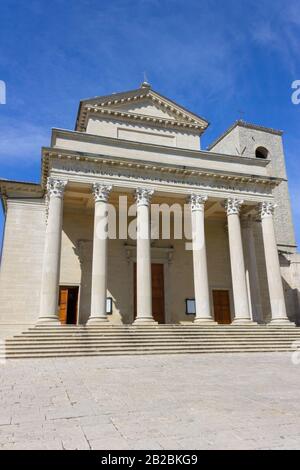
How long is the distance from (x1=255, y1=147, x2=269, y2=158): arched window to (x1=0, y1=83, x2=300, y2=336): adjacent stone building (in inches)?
433

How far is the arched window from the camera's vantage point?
34.5 metres

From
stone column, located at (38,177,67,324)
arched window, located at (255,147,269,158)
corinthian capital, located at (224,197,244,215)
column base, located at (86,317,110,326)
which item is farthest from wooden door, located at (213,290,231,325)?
arched window, located at (255,147,269,158)

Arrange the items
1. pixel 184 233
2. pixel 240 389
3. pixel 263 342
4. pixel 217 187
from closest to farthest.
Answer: pixel 240 389 → pixel 263 342 → pixel 217 187 → pixel 184 233

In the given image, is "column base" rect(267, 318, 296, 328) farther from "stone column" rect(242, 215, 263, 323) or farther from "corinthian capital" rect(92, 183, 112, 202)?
"corinthian capital" rect(92, 183, 112, 202)

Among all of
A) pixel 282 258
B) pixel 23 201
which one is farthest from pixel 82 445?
pixel 282 258

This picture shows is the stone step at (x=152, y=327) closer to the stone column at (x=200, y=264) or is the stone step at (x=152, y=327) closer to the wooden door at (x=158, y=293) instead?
the stone column at (x=200, y=264)

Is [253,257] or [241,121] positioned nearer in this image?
[253,257]

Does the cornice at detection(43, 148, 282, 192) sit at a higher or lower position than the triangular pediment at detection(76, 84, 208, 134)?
lower

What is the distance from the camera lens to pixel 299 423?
15.4ft

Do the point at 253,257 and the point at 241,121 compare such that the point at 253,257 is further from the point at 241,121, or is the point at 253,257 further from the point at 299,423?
the point at 299,423

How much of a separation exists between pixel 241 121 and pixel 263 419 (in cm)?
3299

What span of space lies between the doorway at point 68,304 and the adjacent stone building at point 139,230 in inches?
2.4

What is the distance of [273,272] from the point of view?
20719 mm

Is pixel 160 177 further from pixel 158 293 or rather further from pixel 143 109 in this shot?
pixel 158 293
